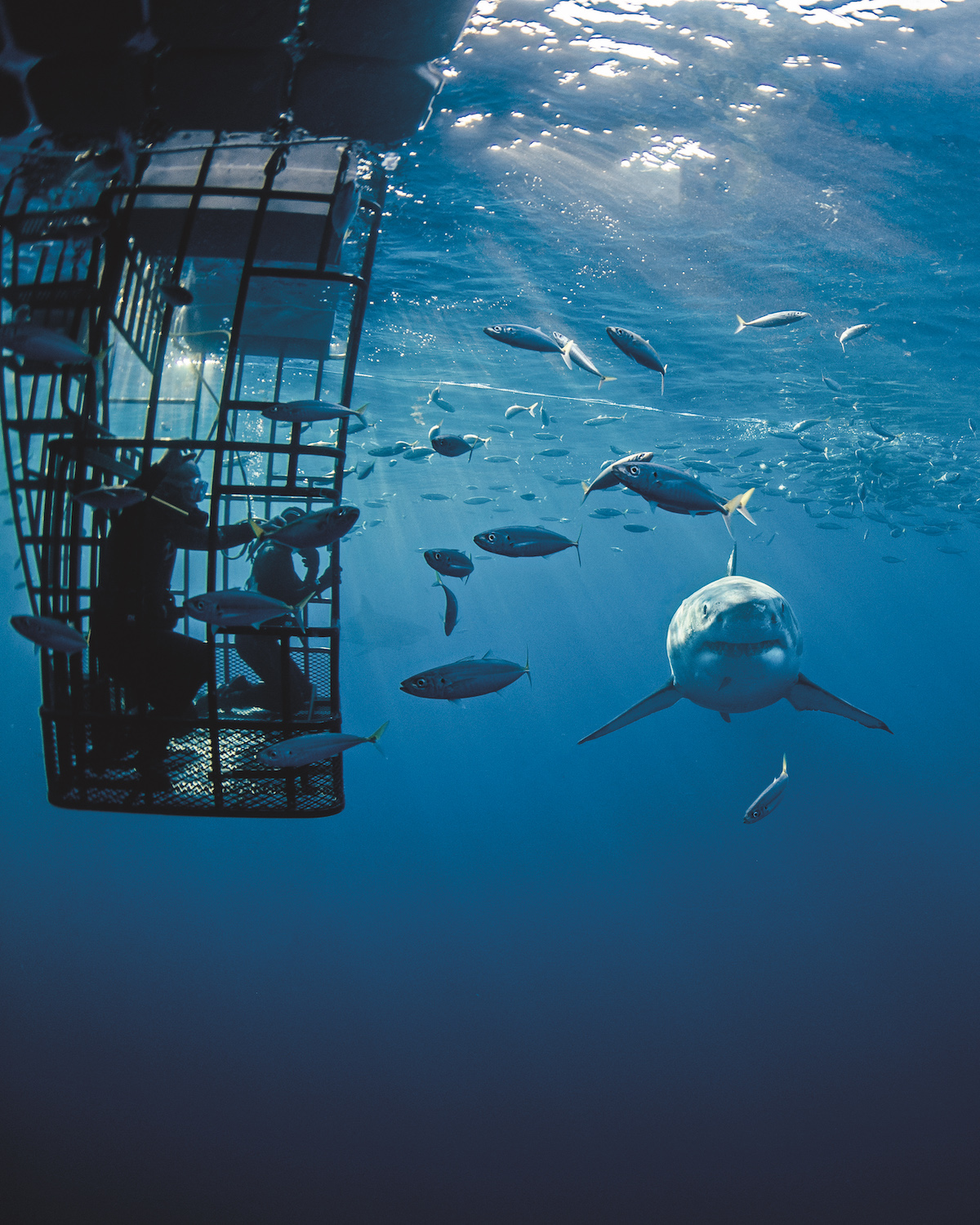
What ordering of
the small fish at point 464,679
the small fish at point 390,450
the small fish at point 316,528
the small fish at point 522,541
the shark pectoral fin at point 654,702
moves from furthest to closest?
the small fish at point 390,450 < the shark pectoral fin at point 654,702 < the small fish at point 522,541 < the small fish at point 464,679 < the small fish at point 316,528

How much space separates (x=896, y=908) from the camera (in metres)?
26.4

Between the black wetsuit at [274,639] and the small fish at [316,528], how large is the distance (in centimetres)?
46

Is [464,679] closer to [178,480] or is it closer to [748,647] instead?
[178,480]

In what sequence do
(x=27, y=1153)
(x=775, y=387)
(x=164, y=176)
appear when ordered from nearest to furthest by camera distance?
(x=164, y=176) < (x=27, y=1153) < (x=775, y=387)

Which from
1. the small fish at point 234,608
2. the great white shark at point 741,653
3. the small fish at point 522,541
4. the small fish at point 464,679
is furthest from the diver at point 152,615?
the great white shark at point 741,653

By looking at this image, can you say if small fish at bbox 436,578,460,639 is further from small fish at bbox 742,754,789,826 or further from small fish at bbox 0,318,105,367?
small fish at bbox 742,754,789,826

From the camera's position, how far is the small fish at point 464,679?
3.43 meters

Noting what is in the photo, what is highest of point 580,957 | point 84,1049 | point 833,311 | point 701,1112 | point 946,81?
point 946,81

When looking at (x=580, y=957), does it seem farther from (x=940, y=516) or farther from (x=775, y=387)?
(x=940, y=516)

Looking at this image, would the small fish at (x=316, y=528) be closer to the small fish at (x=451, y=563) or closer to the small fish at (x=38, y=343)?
the small fish at (x=38, y=343)

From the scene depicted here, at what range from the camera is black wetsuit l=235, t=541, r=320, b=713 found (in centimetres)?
382

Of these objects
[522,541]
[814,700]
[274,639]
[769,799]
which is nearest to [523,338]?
[522,541]

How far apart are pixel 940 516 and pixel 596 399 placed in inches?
1013

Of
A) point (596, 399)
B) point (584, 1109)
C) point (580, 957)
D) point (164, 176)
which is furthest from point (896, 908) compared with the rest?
point (164, 176)
